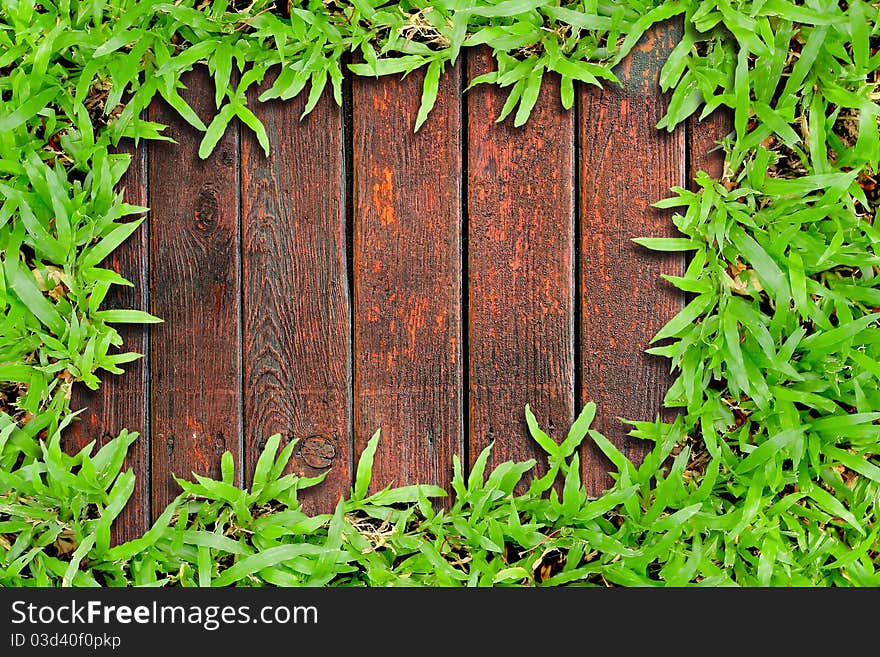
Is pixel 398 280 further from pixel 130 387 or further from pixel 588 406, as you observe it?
pixel 130 387

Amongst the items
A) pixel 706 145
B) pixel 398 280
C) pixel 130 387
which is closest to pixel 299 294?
pixel 398 280

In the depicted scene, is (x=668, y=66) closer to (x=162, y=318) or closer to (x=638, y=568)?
(x=638, y=568)

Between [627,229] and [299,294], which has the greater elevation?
[627,229]

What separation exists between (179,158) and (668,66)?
3.11 ft

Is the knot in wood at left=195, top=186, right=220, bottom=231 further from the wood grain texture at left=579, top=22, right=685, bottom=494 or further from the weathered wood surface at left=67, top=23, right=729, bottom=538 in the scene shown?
the wood grain texture at left=579, top=22, right=685, bottom=494

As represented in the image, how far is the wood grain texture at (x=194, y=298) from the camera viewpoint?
125cm

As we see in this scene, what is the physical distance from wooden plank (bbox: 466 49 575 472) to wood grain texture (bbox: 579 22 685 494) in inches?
1.5

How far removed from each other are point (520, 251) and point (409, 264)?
21 centimetres

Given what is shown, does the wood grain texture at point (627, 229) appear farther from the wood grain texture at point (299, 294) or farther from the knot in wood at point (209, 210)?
the knot in wood at point (209, 210)

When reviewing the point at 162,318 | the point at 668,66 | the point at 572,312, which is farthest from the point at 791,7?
the point at 162,318

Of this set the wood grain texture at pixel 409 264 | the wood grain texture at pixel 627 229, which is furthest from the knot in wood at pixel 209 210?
the wood grain texture at pixel 627 229

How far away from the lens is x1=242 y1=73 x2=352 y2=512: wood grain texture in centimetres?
124

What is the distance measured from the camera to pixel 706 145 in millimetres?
1220

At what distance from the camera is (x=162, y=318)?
1247 mm
